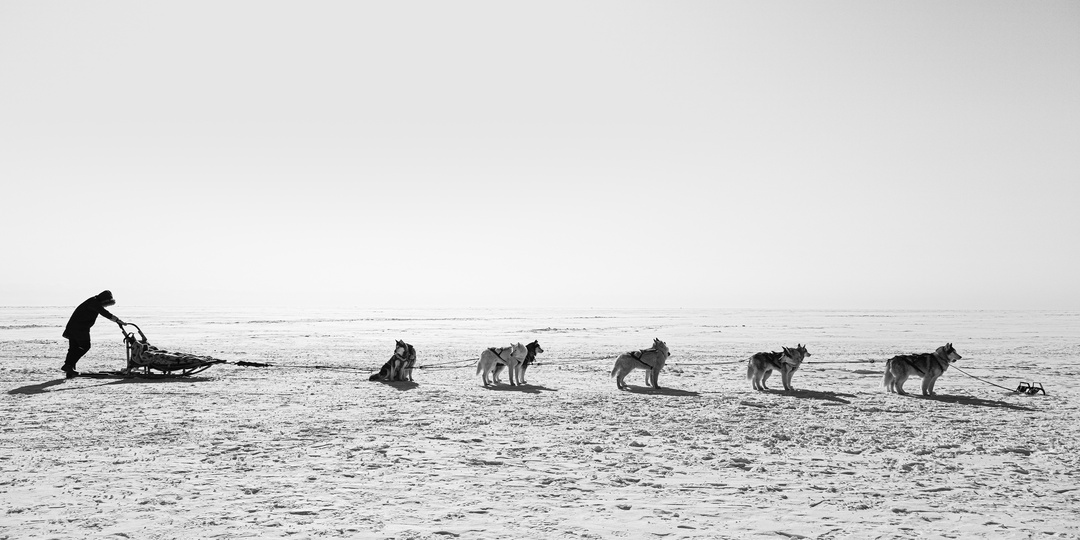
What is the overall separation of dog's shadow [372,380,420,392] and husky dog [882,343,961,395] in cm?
1069

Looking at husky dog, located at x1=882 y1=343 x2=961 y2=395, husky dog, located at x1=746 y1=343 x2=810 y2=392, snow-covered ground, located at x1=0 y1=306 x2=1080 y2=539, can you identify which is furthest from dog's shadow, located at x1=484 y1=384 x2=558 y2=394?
husky dog, located at x1=882 y1=343 x2=961 y2=395

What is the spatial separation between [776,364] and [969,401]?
3.71 meters

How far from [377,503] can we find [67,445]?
191 inches

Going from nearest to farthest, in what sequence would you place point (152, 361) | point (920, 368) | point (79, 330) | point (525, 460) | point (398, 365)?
point (525, 460) < point (920, 368) < point (79, 330) < point (152, 361) < point (398, 365)

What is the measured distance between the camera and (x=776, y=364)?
47.3 ft

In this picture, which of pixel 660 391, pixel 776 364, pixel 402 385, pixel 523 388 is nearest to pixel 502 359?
pixel 523 388

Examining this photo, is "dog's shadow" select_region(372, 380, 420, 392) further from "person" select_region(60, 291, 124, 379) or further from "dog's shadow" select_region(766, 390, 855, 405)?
"dog's shadow" select_region(766, 390, 855, 405)

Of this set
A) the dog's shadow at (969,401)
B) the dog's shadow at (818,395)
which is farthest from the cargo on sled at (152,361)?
the dog's shadow at (969,401)

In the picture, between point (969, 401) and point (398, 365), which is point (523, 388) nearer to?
point (398, 365)

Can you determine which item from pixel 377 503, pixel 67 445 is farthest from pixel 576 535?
pixel 67 445

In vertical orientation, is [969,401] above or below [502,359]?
below

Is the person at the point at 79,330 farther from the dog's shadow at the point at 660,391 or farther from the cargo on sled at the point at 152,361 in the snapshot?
the dog's shadow at the point at 660,391

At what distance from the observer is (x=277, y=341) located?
99.3 feet

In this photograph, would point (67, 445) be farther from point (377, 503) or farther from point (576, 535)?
point (576, 535)
